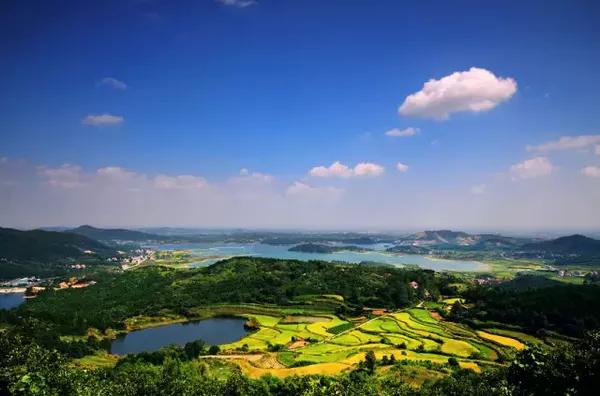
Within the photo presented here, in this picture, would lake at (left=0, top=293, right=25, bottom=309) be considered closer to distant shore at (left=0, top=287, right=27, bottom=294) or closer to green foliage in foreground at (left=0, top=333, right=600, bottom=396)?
distant shore at (left=0, top=287, right=27, bottom=294)

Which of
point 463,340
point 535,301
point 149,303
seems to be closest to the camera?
point 463,340

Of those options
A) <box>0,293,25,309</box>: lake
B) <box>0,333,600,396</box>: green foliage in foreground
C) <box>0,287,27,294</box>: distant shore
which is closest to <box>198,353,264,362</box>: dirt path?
<box>0,333,600,396</box>: green foliage in foreground

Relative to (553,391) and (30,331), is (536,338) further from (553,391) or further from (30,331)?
(30,331)

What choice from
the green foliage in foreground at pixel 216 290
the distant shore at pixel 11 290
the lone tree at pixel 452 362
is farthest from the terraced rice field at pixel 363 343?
the distant shore at pixel 11 290

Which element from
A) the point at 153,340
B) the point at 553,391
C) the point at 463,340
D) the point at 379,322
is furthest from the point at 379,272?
the point at 553,391

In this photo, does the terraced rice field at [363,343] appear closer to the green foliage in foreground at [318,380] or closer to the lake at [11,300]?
the green foliage in foreground at [318,380]

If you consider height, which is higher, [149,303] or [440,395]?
[440,395]

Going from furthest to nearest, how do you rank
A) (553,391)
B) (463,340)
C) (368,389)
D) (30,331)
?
1. (30,331)
2. (463,340)
3. (368,389)
4. (553,391)
